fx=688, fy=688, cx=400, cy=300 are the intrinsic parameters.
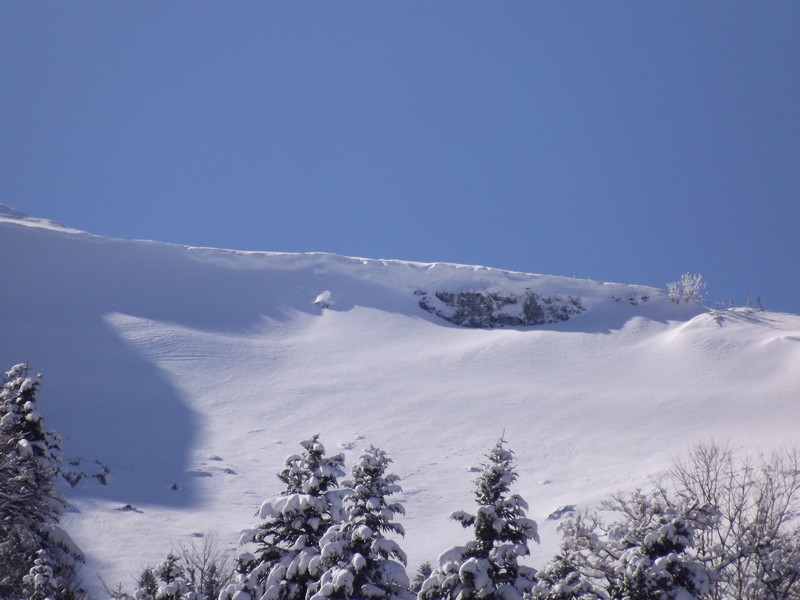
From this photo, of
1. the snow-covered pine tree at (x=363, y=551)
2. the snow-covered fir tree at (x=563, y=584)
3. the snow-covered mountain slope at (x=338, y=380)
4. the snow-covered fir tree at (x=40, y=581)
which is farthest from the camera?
the snow-covered mountain slope at (x=338, y=380)

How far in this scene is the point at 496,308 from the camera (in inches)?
3027

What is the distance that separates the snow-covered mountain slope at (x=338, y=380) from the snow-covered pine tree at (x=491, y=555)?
13471 millimetres

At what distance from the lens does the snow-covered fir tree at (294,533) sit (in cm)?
1261

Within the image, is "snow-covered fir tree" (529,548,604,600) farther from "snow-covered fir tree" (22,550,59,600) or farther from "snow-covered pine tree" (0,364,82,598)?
"snow-covered fir tree" (22,550,59,600)

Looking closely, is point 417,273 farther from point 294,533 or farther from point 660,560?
point 660,560

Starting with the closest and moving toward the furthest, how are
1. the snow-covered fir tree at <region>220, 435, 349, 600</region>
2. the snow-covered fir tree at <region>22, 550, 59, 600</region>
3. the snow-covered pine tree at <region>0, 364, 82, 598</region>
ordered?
the snow-covered pine tree at <region>0, 364, 82, 598</region> → the snow-covered fir tree at <region>220, 435, 349, 600</region> → the snow-covered fir tree at <region>22, 550, 59, 600</region>

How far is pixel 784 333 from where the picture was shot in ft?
201

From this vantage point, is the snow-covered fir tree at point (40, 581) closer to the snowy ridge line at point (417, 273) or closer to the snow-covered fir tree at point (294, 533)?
the snow-covered fir tree at point (294, 533)

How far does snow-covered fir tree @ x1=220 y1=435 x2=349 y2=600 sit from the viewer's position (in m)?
12.6

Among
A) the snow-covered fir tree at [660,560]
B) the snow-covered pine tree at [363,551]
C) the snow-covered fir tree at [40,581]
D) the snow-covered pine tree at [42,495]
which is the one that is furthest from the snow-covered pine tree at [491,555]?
the snow-covered fir tree at [40,581]

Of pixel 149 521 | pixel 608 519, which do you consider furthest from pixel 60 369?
pixel 608 519

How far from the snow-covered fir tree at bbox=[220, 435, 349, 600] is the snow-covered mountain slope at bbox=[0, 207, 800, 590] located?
12.7m

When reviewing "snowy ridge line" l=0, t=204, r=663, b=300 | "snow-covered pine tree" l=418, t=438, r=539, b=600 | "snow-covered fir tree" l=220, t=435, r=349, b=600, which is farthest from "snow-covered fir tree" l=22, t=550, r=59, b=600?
"snowy ridge line" l=0, t=204, r=663, b=300

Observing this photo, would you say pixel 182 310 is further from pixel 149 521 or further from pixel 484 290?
pixel 149 521
